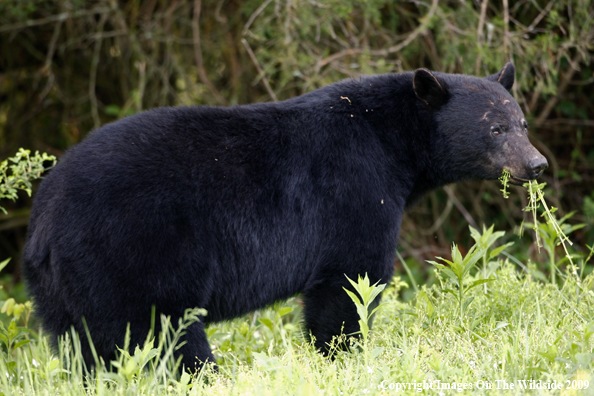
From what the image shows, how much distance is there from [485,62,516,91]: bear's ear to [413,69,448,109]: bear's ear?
42cm

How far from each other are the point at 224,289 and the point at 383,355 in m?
0.81

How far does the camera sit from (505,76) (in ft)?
12.1

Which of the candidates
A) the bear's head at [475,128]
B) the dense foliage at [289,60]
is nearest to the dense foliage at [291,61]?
the dense foliage at [289,60]

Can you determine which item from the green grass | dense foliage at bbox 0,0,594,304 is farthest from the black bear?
dense foliage at bbox 0,0,594,304

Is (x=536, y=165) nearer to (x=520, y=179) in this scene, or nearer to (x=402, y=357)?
(x=520, y=179)

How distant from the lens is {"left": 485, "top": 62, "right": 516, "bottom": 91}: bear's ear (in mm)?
3654

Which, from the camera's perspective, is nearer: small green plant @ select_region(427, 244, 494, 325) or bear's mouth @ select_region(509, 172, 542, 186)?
small green plant @ select_region(427, 244, 494, 325)

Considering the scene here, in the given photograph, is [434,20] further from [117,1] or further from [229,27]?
[117,1]

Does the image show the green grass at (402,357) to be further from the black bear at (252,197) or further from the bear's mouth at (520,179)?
the bear's mouth at (520,179)

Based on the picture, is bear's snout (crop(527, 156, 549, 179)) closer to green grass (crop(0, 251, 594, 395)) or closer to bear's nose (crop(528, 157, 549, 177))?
bear's nose (crop(528, 157, 549, 177))

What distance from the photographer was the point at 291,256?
3.10 meters

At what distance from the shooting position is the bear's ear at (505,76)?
365 cm

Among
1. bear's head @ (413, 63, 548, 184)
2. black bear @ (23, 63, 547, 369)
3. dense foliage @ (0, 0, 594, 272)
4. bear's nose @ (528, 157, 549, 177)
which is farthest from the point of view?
dense foliage @ (0, 0, 594, 272)

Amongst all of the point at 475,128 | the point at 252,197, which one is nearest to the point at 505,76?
the point at 475,128
